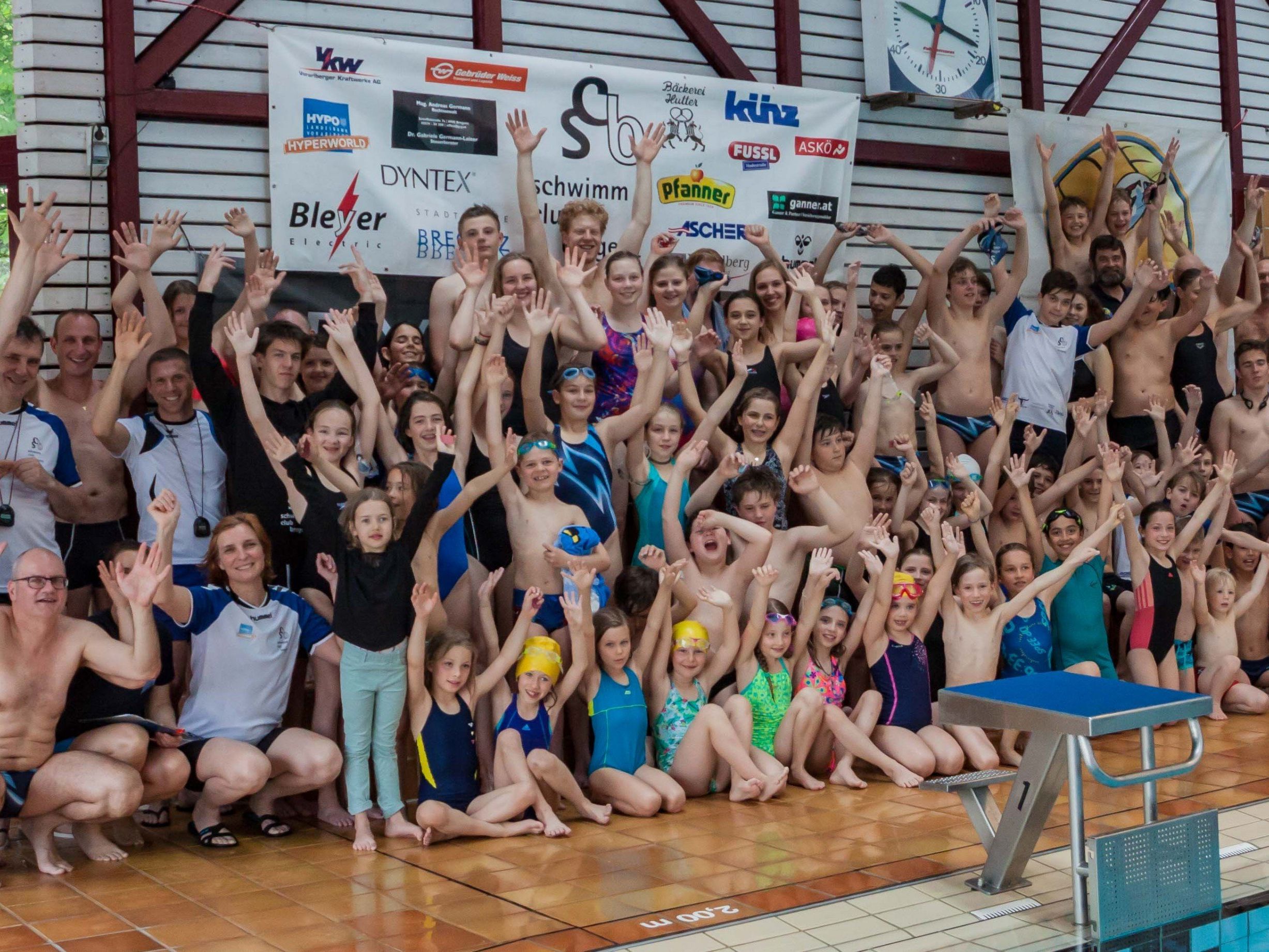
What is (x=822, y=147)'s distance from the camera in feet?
31.3

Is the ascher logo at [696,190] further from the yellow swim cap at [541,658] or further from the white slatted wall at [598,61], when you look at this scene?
the yellow swim cap at [541,658]

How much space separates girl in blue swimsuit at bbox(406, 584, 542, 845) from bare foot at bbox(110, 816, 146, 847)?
3.98 feet

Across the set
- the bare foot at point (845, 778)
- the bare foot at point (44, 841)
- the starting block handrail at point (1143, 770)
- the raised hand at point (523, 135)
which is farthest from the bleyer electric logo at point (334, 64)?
the starting block handrail at point (1143, 770)

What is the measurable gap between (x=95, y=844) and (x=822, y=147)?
671 centimetres

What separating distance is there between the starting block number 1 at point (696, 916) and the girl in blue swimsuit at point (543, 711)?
1222 mm

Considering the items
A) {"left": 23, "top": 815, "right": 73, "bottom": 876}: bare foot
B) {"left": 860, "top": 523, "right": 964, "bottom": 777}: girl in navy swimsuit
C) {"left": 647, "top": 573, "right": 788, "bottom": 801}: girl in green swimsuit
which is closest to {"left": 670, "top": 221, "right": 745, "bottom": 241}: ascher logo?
{"left": 860, "top": 523, "right": 964, "bottom": 777}: girl in navy swimsuit

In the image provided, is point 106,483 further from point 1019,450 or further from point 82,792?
point 1019,450

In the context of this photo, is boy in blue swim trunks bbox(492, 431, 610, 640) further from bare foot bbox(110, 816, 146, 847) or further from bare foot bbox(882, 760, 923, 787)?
bare foot bbox(110, 816, 146, 847)

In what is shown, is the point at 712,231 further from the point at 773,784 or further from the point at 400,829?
the point at 400,829

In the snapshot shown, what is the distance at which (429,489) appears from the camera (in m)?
6.10

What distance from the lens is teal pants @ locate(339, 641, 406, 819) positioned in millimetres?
5777

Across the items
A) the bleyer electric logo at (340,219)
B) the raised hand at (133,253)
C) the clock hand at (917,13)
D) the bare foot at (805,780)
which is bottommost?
the bare foot at (805,780)

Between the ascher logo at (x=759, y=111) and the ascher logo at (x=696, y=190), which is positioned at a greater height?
the ascher logo at (x=759, y=111)

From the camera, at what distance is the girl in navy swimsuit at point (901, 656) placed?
22.6 feet
